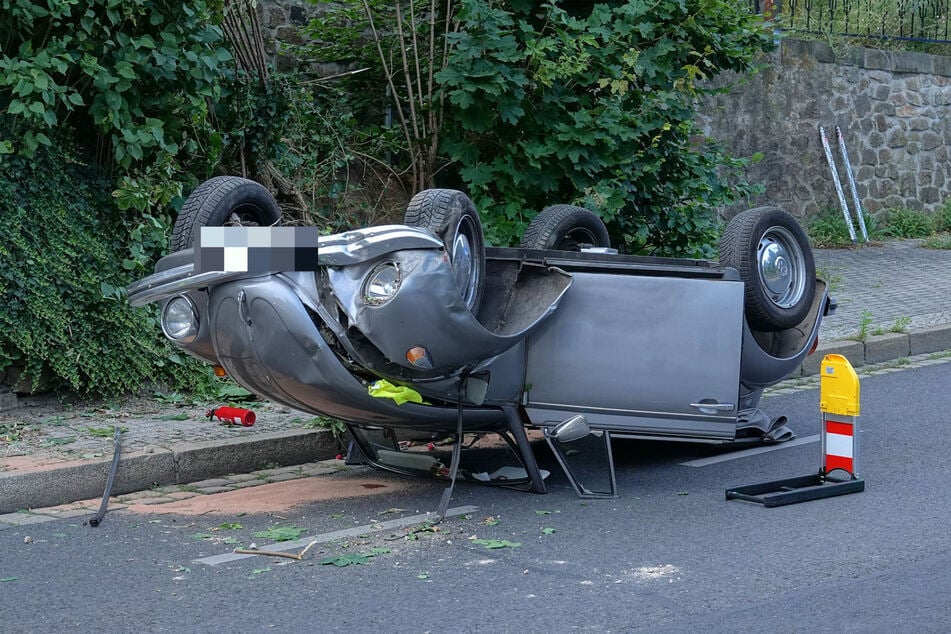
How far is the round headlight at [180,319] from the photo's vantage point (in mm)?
5414

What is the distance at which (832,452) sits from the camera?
6223mm

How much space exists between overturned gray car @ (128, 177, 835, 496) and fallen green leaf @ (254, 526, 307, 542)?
1.81 feet

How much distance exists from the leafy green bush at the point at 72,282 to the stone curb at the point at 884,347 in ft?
17.2

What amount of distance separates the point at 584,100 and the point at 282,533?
5792 mm

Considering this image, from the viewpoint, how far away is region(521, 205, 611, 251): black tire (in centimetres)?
702

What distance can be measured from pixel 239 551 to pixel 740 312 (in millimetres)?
2888

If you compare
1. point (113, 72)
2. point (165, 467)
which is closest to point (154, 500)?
point (165, 467)

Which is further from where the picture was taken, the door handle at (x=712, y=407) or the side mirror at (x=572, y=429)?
the door handle at (x=712, y=407)

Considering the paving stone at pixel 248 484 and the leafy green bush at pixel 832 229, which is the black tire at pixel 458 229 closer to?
the paving stone at pixel 248 484

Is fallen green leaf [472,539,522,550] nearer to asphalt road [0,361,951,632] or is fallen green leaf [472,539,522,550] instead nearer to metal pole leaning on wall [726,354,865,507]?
asphalt road [0,361,951,632]

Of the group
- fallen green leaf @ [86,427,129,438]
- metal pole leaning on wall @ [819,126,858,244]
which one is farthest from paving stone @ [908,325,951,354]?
fallen green leaf @ [86,427,129,438]

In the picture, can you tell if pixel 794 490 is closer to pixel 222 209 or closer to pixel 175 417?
pixel 222 209

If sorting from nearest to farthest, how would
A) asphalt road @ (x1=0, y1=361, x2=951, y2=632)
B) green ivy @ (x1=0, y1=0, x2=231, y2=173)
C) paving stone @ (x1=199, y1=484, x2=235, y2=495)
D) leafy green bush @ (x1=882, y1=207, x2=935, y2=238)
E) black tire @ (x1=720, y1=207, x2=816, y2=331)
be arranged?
asphalt road @ (x1=0, y1=361, x2=951, y2=632)
paving stone @ (x1=199, y1=484, x2=235, y2=495)
black tire @ (x1=720, y1=207, x2=816, y2=331)
green ivy @ (x1=0, y1=0, x2=231, y2=173)
leafy green bush @ (x1=882, y1=207, x2=935, y2=238)

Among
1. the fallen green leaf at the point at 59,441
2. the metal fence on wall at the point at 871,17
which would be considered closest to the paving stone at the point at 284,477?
the fallen green leaf at the point at 59,441
